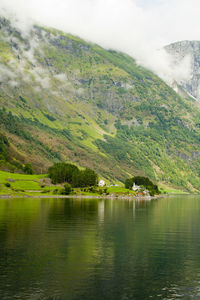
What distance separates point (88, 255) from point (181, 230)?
1844 inches

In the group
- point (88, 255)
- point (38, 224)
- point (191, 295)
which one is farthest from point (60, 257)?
point (38, 224)

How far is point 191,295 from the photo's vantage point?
47.8 m

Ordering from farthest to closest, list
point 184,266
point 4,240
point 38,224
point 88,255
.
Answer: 1. point 38,224
2. point 4,240
3. point 88,255
4. point 184,266

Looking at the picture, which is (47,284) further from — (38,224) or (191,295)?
(38,224)

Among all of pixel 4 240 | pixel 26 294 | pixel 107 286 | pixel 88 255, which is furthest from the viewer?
pixel 4 240

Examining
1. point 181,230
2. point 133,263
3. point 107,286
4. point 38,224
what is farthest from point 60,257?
point 181,230

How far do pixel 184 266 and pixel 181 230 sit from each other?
4591 cm

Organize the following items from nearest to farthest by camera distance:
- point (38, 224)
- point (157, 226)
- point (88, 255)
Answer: point (88, 255)
point (38, 224)
point (157, 226)

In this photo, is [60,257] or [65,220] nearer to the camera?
[60,257]

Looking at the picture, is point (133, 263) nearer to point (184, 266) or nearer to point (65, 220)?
point (184, 266)

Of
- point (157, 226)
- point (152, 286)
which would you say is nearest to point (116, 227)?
point (157, 226)

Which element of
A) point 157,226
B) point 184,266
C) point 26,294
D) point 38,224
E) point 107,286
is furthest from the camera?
point 157,226

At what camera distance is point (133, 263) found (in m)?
62.5

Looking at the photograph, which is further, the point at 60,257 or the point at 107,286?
the point at 60,257
